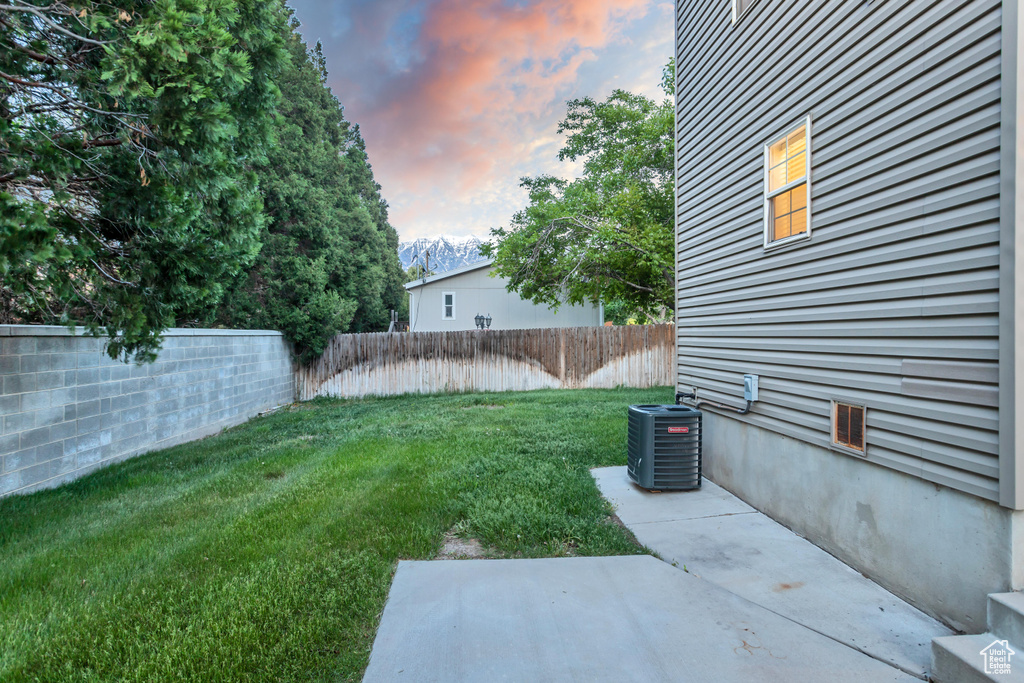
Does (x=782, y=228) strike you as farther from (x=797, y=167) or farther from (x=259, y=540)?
(x=259, y=540)

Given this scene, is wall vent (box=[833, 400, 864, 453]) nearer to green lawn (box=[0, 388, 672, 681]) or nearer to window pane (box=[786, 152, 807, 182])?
green lawn (box=[0, 388, 672, 681])

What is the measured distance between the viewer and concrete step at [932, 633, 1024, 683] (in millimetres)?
1852

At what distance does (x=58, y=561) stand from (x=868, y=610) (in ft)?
16.4

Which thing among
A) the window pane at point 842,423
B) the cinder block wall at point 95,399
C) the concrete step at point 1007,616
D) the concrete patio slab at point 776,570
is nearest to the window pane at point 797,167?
the window pane at point 842,423

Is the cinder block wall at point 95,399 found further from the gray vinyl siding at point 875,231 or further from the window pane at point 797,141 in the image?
the window pane at point 797,141

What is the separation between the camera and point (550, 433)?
7.19m

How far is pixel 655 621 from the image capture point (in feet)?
8.27

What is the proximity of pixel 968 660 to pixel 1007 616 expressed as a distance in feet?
1.19

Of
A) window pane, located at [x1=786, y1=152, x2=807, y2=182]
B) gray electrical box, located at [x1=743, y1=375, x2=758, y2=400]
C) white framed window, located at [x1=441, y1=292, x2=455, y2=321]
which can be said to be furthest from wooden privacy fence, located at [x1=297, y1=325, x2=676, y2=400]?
window pane, located at [x1=786, y1=152, x2=807, y2=182]

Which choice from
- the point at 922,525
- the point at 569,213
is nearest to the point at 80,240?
the point at 922,525

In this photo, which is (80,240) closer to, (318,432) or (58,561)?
(58,561)

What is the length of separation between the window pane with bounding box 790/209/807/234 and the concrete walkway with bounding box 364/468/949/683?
2.37m

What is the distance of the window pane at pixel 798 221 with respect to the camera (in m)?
3.74

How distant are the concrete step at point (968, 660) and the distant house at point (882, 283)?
0.28 m
